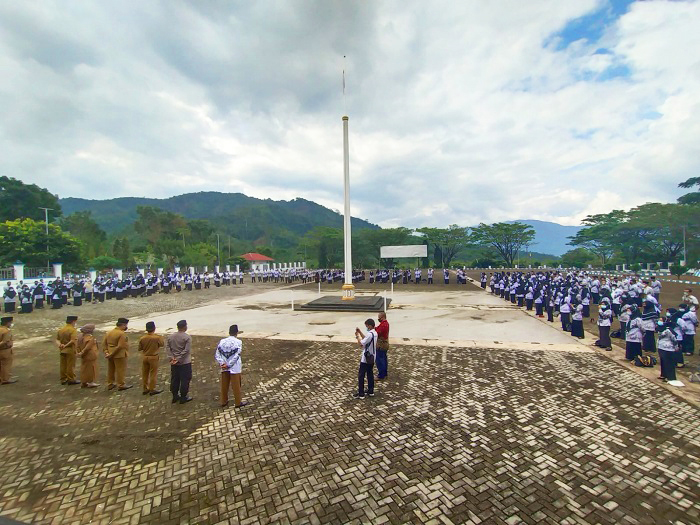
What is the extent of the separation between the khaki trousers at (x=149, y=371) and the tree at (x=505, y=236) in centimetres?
5818

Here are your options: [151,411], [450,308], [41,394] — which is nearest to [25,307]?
[41,394]

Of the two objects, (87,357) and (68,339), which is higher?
(68,339)

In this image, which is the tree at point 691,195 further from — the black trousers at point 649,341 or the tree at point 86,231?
the tree at point 86,231

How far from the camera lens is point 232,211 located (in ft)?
497

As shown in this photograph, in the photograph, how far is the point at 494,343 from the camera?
9.85m

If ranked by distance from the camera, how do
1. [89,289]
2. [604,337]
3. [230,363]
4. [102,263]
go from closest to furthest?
1. [230,363]
2. [604,337]
3. [89,289]
4. [102,263]

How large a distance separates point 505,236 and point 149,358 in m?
60.8

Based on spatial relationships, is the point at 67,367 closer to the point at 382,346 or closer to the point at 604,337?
the point at 382,346

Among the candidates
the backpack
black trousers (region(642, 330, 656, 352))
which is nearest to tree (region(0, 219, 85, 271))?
the backpack

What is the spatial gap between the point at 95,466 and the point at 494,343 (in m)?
9.32

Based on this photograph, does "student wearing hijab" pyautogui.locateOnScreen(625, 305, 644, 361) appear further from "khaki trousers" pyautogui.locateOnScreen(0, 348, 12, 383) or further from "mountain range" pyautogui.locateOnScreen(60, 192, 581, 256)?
"mountain range" pyautogui.locateOnScreen(60, 192, 581, 256)

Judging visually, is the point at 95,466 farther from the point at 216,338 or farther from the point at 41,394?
the point at 216,338

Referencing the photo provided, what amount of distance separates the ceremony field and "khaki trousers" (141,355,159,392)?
25 centimetres

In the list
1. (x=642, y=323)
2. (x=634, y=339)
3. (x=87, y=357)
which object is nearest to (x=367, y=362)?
(x=87, y=357)
